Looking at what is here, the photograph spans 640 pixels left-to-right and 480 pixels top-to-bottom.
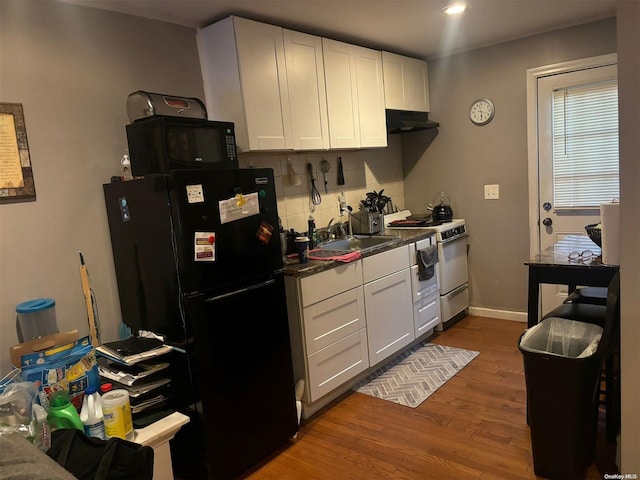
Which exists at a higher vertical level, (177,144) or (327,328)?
(177,144)

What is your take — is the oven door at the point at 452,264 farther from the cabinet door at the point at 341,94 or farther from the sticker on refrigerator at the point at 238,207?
the sticker on refrigerator at the point at 238,207

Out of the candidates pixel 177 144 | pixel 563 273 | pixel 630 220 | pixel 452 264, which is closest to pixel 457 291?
pixel 452 264

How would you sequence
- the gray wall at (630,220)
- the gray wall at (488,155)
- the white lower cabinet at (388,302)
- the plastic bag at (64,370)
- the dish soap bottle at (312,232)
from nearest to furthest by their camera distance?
the gray wall at (630,220) → the plastic bag at (64,370) → the white lower cabinet at (388,302) → the dish soap bottle at (312,232) → the gray wall at (488,155)

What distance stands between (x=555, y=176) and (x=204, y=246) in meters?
3.03

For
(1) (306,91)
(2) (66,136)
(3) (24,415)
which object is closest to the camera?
(3) (24,415)

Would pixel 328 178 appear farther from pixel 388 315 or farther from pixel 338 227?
pixel 388 315

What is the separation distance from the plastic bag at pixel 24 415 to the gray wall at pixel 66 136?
56 cm

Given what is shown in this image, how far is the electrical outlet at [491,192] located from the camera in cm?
407

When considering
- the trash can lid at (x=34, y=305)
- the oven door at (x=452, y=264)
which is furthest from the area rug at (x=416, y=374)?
the trash can lid at (x=34, y=305)

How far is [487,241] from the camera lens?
13.8ft

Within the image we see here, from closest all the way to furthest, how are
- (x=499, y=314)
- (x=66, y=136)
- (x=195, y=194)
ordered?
(x=195, y=194)
(x=66, y=136)
(x=499, y=314)

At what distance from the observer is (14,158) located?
2.12m

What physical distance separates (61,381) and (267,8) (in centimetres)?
221

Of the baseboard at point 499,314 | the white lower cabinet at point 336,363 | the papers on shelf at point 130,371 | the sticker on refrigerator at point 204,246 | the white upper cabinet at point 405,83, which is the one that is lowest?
the baseboard at point 499,314
